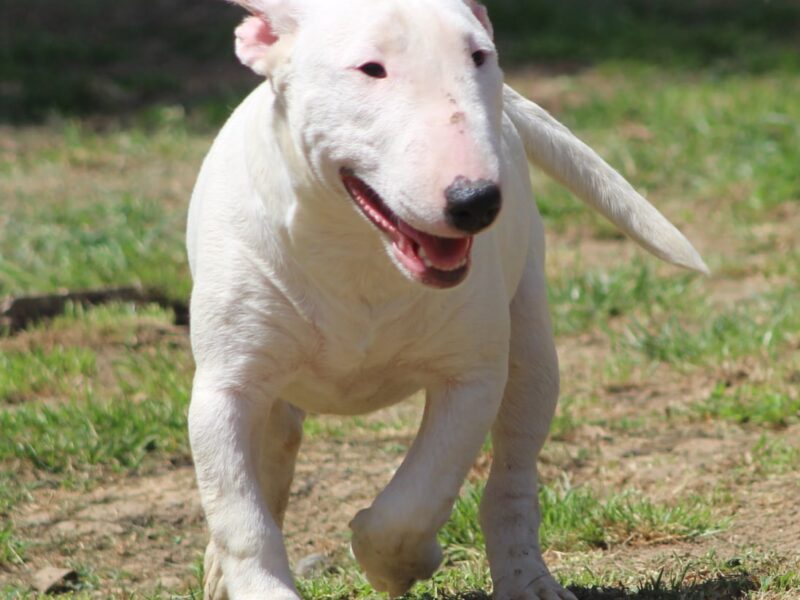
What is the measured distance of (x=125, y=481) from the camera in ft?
15.5

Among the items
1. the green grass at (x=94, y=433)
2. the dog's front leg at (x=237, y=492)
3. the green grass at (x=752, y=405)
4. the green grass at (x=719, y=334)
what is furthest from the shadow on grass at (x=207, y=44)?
the dog's front leg at (x=237, y=492)

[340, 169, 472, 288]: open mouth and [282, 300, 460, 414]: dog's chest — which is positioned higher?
[340, 169, 472, 288]: open mouth

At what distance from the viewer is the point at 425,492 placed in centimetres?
328

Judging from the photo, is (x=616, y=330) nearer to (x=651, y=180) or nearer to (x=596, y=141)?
(x=651, y=180)

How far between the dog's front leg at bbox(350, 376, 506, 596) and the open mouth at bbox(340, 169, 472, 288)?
50 centimetres

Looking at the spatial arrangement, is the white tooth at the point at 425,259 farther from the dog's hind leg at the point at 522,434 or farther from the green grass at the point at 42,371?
the green grass at the point at 42,371

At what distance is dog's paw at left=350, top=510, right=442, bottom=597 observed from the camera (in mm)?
3287

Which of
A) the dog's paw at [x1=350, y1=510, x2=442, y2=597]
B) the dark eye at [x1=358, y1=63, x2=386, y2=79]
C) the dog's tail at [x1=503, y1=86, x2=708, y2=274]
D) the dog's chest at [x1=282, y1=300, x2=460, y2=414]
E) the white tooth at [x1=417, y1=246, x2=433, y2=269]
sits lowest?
the dog's paw at [x1=350, y1=510, x2=442, y2=597]

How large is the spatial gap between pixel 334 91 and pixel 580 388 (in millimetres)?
2786

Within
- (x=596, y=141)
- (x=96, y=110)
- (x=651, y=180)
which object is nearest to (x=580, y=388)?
(x=651, y=180)

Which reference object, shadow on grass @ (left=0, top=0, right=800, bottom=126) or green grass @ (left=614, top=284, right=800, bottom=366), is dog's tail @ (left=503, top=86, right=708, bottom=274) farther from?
shadow on grass @ (left=0, top=0, right=800, bottom=126)

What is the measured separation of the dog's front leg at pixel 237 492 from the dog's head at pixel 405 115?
534 mm

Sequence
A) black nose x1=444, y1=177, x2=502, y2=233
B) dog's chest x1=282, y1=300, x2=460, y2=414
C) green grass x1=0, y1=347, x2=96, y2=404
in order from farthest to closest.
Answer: green grass x1=0, y1=347, x2=96, y2=404 → dog's chest x1=282, y1=300, x2=460, y2=414 → black nose x1=444, y1=177, x2=502, y2=233

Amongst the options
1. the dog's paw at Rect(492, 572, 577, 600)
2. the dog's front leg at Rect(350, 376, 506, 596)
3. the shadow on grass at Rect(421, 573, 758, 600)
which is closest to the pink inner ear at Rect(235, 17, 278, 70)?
the dog's front leg at Rect(350, 376, 506, 596)
